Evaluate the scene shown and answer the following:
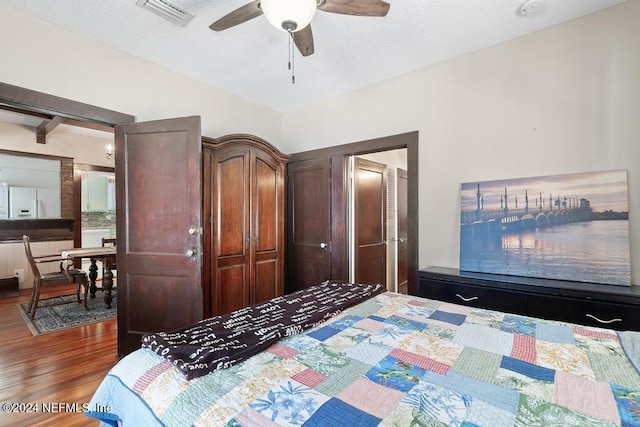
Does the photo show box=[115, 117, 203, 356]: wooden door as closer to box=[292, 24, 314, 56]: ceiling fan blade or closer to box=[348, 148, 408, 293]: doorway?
box=[292, 24, 314, 56]: ceiling fan blade

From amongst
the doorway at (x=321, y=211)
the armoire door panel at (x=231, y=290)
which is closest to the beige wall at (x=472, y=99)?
the doorway at (x=321, y=211)

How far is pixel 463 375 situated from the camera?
1.00m

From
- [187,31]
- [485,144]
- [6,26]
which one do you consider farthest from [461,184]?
[6,26]

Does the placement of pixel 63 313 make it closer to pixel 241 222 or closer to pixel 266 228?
pixel 241 222

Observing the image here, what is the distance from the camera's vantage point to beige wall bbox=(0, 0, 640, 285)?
213cm

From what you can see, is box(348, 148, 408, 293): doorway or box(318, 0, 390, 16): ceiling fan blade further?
box(348, 148, 408, 293): doorway

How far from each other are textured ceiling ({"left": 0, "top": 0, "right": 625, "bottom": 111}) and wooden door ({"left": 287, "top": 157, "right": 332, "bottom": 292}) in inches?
44.2

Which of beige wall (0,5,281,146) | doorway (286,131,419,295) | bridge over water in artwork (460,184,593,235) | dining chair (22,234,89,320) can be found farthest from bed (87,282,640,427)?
dining chair (22,234,89,320)

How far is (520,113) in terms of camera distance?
246 centimetres

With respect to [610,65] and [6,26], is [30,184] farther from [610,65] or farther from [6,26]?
[610,65]

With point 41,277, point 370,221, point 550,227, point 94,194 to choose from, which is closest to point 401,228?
point 370,221

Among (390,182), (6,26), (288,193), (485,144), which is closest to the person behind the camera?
(6,26)

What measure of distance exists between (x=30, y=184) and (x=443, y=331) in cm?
671

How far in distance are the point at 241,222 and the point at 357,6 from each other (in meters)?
2.21
